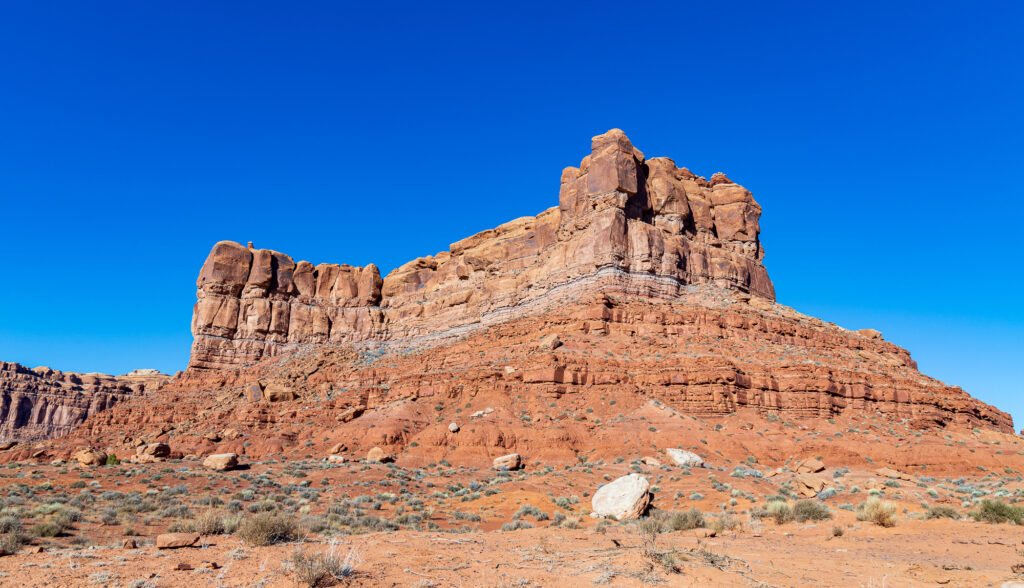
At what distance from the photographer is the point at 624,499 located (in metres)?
17.8

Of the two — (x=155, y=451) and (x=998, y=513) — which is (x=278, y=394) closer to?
(x=155, y=451)

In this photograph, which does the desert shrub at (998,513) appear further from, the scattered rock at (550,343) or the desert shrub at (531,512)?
the scattered rock at (550,343)

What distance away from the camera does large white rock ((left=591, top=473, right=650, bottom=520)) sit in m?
17.5

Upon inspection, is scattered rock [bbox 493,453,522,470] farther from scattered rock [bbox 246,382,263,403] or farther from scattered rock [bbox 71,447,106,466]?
scattered rock [bbox 246,382,263,403]

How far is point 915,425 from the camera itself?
114 ft

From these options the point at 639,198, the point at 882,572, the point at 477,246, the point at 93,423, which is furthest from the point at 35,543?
the point at 477,246

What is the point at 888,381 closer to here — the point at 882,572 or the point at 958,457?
the point at 958,457

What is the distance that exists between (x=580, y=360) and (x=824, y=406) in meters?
15.2

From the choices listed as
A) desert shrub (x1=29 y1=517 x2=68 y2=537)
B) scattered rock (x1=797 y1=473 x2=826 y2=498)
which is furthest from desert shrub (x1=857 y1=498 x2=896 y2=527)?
desert shrub (x1=29 y1=517 x2=68 y2=537)

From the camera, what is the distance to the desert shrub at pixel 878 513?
14.4 meters

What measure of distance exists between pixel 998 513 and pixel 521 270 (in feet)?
175

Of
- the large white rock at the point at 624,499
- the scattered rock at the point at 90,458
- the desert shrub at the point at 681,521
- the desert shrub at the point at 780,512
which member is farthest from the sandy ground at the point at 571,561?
the scattered rock at the point at 90,458

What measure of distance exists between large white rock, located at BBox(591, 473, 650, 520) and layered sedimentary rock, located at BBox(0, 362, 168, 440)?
104 metres

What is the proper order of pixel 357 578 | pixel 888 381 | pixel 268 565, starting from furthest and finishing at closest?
pixel 888 381
pixel 268 565
pixel 357 578
